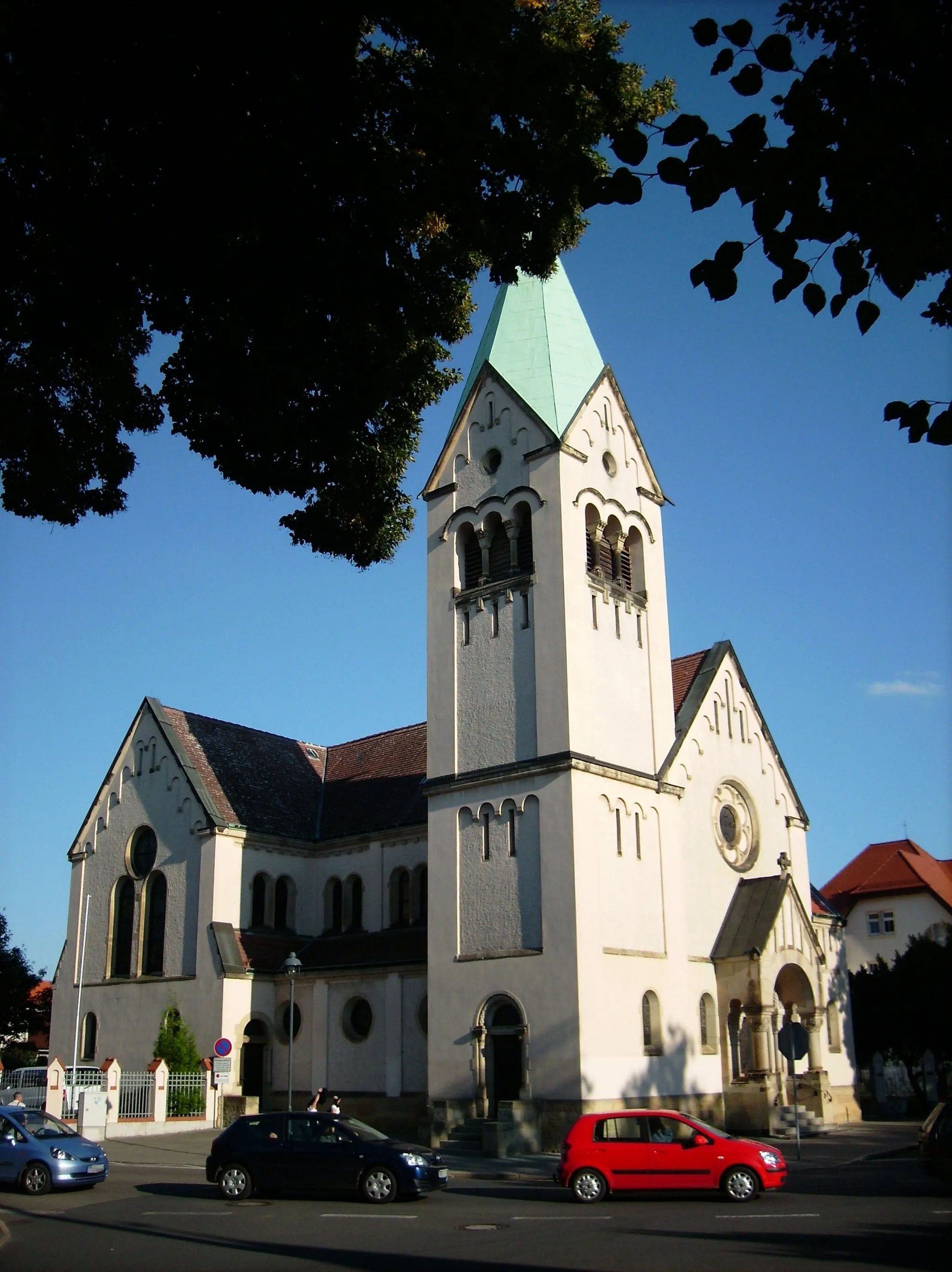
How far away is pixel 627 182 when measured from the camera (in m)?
7.66

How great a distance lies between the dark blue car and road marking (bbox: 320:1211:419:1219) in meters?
1.40

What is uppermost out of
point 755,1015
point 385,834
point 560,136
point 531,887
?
point 560,136

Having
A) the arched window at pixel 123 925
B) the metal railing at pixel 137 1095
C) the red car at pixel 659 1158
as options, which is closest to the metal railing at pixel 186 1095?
the metal railing at pixel 137 1095

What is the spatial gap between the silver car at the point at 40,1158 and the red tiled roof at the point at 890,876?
4991 centimetres

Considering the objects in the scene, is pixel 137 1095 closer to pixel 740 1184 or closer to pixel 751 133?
pixel 740 1184

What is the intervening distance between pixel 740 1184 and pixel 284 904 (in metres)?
23.5

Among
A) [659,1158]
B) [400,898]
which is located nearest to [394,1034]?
[400,898]

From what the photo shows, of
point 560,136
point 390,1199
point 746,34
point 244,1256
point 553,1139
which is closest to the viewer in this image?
point 746,34

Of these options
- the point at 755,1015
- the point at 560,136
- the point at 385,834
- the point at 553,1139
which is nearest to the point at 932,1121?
the point at 553,1139

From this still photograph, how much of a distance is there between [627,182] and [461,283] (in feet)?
22.6

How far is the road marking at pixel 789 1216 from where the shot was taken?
15797mm

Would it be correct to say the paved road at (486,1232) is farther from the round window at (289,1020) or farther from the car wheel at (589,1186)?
the round window at (289,1020)

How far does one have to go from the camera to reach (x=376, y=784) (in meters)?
41.3

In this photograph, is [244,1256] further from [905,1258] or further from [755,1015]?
[755,1015]
